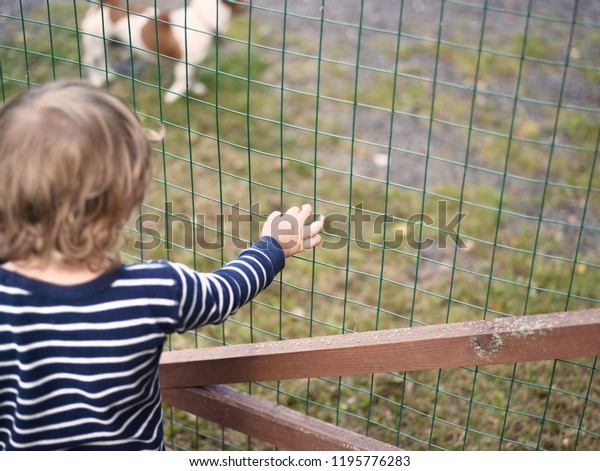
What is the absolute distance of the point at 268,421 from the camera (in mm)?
1987

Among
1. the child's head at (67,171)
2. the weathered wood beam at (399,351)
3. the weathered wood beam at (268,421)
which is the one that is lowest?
the weathered wood beam at (268,421)

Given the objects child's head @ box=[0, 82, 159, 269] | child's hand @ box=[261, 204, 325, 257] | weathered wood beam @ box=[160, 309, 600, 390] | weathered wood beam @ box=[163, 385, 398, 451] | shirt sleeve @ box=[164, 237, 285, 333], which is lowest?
weathered wood beam @ box=[163, 385, 398, 451]

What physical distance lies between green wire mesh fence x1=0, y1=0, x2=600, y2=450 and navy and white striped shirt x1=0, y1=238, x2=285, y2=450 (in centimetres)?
59

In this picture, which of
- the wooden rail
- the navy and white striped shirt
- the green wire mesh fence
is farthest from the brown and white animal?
the navy and white striped shirt

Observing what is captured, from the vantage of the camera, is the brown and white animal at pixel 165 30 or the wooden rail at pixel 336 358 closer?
the wooden rail at pixel 336 358

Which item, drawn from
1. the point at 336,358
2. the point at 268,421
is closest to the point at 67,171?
the point at 336,358

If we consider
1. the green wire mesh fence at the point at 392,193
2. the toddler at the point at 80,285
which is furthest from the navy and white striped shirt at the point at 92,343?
the green wire mesh fence at the point at 392,193

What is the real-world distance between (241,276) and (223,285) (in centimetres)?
6

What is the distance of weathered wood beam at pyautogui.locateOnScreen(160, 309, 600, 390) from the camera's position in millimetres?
1507

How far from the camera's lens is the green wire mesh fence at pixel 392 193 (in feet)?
8.13

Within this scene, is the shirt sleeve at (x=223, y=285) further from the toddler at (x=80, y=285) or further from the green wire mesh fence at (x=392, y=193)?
the green wire mesh fence at (x=392, y=193)

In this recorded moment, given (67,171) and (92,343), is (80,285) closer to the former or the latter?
(92,343)

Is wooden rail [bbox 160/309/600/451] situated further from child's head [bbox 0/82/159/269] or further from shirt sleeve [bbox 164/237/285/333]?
child's head [bbox 0/82/159/269]
